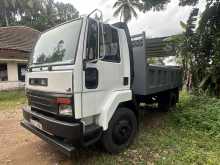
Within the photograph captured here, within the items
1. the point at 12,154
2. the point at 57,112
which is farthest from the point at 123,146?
the point at 12,154

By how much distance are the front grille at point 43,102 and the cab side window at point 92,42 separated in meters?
0.92

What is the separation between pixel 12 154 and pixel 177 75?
5.35 m

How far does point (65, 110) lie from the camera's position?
313 centimetres

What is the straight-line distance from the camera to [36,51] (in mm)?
4152

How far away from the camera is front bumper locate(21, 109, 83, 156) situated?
3.04 metres

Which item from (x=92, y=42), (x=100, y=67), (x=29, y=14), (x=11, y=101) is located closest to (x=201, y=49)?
(x=100, y=67)

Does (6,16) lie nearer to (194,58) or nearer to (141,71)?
(194,58)

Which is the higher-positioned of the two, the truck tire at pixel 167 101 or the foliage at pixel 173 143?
the truck tire at pixel 167 101

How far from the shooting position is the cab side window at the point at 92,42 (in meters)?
3.17

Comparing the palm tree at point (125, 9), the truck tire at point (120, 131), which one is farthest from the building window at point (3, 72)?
the palm tree at point (125, 9)

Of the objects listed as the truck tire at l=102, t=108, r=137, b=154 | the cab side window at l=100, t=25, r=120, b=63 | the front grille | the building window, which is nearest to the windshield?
the cab side window at l=100, t=25, r=120, b=63

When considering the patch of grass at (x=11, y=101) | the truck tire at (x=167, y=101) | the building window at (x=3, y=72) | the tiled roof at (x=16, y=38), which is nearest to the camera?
the truck tire at (x=167, y=101)

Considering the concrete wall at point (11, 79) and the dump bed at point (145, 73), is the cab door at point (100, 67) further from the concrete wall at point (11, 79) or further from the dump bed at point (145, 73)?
the concrete wall at point (11, 79)

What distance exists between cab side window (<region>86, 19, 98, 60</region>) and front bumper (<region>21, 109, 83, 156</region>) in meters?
1.11
